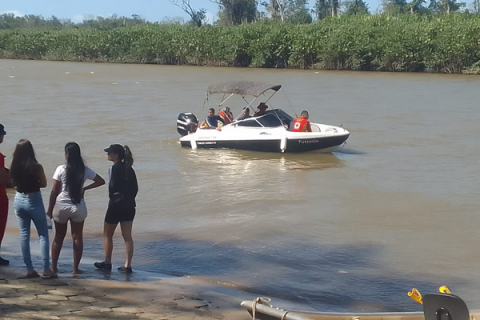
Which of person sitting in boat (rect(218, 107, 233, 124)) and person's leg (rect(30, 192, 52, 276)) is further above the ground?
person sitting in boat (rect(218, 107, 233, 124))

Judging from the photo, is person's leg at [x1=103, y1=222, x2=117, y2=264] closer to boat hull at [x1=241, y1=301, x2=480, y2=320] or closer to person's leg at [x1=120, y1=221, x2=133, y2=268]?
person's leg at [x1=120, y1=221, x2=133, y2=268]

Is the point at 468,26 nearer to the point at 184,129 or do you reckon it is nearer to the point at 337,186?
the point at 184,129

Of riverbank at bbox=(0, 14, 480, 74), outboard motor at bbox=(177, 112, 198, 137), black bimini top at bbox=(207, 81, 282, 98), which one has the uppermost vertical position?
riverbank at bbox=(0, 14, 480, 74)

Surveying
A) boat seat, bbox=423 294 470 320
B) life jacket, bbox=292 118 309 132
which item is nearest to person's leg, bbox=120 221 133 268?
boat seat, bbox=423 294 470 320

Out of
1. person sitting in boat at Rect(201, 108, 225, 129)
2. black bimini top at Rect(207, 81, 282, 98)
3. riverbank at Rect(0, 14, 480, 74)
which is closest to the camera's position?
black bimini top at Rect(207, 81, 282, 98)

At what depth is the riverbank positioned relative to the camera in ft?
157

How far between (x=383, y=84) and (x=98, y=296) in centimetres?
3497

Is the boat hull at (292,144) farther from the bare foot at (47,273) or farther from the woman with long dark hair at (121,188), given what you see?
the bare foot at (47,273)

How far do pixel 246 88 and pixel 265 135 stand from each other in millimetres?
1864

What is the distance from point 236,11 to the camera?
8762cm

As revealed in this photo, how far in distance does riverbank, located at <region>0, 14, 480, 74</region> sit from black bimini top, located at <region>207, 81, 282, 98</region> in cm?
2937

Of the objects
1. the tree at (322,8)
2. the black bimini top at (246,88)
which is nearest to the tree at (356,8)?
the tree at (322,8)

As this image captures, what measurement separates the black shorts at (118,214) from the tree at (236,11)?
263ft

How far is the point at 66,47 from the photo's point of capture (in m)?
63.3
